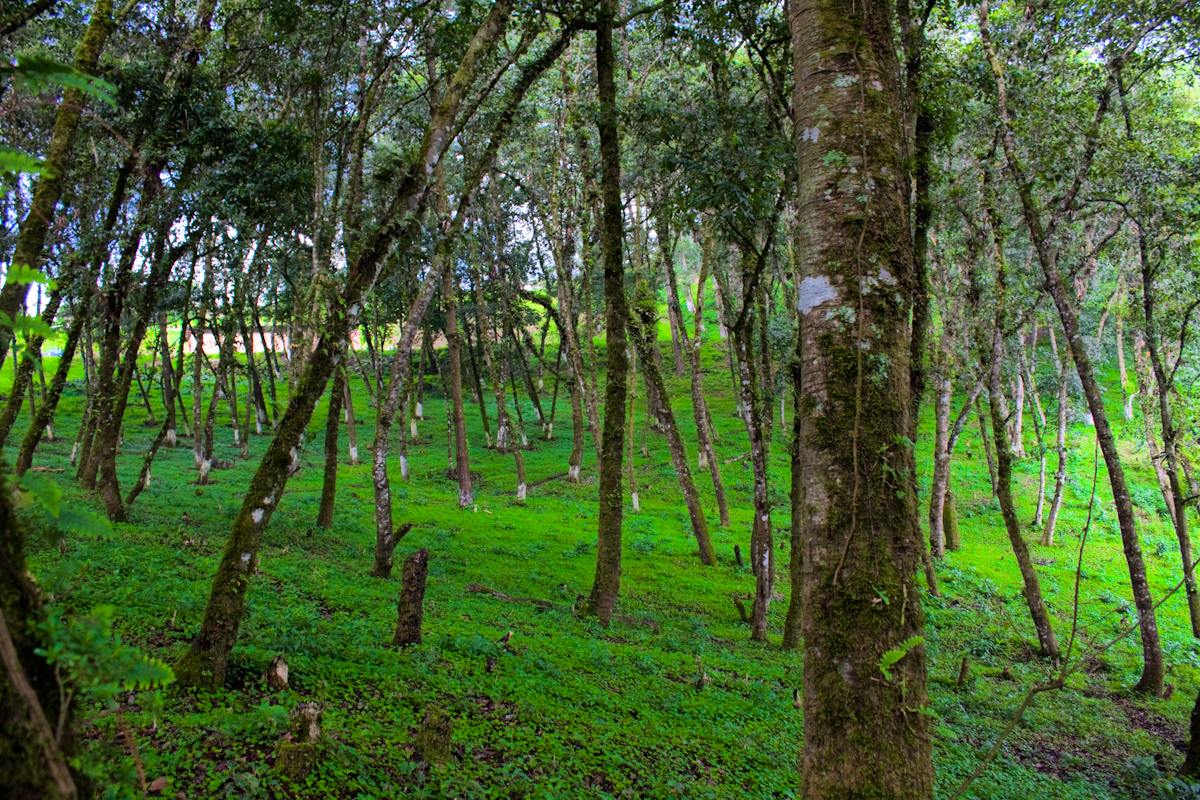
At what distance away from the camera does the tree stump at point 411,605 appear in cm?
696

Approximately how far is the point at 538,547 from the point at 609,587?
556 cm

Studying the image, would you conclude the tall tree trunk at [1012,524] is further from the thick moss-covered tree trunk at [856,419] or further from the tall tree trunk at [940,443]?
the thick moss-covered tree trunk at [856,419]

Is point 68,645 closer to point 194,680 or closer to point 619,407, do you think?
point 194,680

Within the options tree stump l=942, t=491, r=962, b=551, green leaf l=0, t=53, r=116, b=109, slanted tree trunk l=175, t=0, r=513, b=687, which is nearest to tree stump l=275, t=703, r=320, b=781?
slanted tree trunk l=175, t=0, r=513, b=687

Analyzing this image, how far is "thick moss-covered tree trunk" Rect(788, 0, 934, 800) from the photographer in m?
2.47

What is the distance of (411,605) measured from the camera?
6.98m

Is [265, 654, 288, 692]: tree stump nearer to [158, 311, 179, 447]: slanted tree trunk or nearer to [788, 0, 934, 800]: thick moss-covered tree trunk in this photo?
[788, 0, 934, 800]: thick moss-covered tree trunk

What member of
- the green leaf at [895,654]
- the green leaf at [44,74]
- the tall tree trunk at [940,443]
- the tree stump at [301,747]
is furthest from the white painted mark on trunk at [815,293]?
the tall tree trunk at [940,443]

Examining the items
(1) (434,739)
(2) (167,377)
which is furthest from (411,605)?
(2) (167,377)

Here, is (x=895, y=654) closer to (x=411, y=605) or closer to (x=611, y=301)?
(x=411, y=605)

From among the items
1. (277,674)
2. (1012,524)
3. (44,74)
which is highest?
(44,74)

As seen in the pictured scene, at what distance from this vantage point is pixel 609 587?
948cm

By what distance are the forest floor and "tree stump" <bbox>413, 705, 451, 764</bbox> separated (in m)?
0.11

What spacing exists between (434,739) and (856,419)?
399 centimetres
